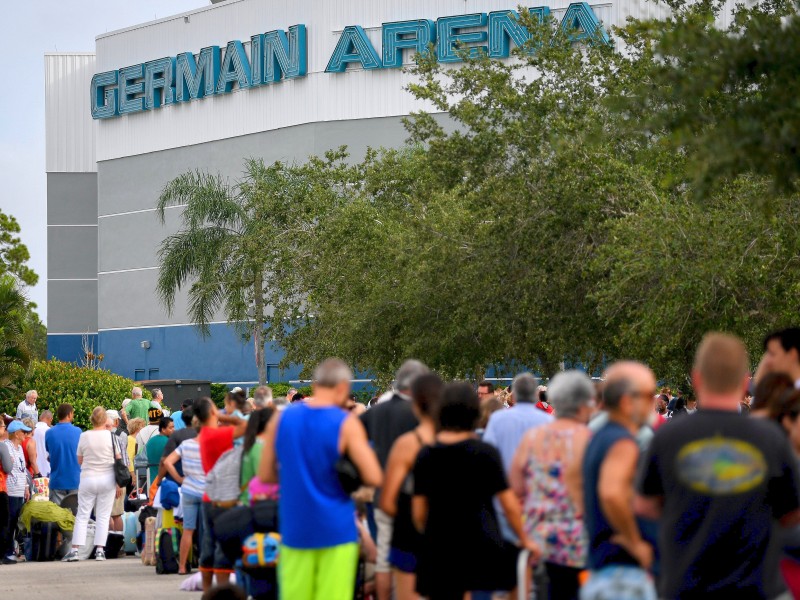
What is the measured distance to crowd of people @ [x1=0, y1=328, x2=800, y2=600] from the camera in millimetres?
5770

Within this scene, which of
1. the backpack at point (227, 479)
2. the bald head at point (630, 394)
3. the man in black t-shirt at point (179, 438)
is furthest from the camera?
the man in black t-shirt at point (179, 438)

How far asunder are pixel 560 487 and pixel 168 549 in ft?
30.9

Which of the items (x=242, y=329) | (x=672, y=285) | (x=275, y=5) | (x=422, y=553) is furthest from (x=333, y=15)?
(x=422, y=553)

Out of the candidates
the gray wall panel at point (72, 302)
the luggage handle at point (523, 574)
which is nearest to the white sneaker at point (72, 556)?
the luggage handle at point (523, 574)

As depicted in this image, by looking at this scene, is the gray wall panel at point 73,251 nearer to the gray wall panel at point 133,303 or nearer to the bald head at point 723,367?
the gray wall panel at point 133,303

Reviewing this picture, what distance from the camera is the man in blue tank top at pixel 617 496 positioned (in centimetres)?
623

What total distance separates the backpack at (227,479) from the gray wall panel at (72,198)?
193 ft

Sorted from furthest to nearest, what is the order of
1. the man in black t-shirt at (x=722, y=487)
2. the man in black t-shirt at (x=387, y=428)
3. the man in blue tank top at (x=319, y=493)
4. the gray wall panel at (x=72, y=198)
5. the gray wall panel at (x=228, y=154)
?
the gray wall panel at (x=72, y=198), the gray wall panel at (x=228, y=154), the man in black t-shirt at (x=387, y=428), the man in blue tank top at (x=319, y=493), the man in black t-shirt at (x=722, y=487)

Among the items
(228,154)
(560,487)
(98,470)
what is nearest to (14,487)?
(98,470)

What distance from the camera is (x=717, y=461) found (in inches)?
225

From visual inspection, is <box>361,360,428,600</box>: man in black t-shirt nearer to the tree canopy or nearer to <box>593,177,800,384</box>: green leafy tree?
the tree canopy

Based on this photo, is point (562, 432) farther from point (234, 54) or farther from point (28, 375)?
point (234, 54)

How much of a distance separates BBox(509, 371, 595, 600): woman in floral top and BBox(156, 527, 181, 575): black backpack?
9.14 metres

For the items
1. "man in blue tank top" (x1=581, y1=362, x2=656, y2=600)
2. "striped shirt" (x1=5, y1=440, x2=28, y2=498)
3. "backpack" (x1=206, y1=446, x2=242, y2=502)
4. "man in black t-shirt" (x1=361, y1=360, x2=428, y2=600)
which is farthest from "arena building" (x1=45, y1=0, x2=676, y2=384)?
"man in blue tank top" (x1=581, y1=362, x2=656, y2=600)
